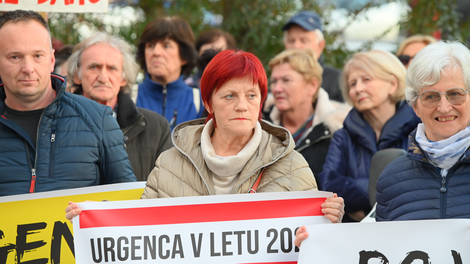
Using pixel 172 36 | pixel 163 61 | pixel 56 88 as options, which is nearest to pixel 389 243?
pixel 56 88

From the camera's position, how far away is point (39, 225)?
366 cm

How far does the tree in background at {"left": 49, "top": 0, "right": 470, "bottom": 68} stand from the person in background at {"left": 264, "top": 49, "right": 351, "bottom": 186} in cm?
289

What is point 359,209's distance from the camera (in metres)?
4.74

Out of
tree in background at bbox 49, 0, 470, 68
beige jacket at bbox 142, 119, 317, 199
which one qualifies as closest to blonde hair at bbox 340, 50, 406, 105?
beige jacket at bbox 142, 119, 317, 199

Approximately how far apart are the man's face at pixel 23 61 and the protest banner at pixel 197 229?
0.88 m

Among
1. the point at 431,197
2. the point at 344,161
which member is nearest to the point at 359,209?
the point at 344,161

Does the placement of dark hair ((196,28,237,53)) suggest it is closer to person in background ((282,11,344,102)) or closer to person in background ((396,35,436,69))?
person in background ((282,11,344,102))

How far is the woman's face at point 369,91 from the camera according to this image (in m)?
5.13

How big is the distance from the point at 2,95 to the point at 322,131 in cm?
293

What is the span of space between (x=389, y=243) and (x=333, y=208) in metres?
0.35

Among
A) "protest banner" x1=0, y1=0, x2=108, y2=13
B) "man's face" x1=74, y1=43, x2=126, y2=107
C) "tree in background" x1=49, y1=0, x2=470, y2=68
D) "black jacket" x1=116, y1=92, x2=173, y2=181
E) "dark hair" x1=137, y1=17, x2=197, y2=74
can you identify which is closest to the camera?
"protest banner" x1=0, y1=0, x2=108, y2=13

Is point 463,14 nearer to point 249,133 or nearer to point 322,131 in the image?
point 322,131

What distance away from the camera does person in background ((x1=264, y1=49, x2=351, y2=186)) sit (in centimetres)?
557

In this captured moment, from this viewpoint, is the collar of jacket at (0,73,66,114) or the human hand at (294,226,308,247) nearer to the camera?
the human hand at (294,226,308,247)
